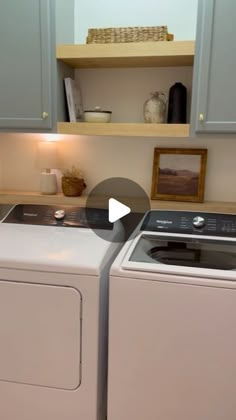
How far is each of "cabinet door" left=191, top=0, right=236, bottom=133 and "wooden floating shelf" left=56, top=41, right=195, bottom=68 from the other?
0.31ft

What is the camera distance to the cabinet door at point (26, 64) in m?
1.81

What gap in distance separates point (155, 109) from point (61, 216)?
809mm

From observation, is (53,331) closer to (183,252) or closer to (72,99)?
(183,252)

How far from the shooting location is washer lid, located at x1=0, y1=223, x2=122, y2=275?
1.43m

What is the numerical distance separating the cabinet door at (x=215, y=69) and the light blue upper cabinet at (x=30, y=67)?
29.7 inches

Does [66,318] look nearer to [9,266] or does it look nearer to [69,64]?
[9,266]

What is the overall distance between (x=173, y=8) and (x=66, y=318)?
1.80 meters

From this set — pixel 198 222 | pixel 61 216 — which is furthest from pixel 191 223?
pixel 61 216

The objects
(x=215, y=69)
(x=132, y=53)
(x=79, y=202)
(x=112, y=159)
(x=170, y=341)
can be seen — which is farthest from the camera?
(x=112, y=159)

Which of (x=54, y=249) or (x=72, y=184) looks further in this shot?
(x=72, y=184)

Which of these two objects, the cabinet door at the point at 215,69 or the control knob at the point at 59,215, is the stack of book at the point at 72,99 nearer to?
the control knob at the point at 59,215

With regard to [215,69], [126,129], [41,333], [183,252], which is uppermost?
[215,69]

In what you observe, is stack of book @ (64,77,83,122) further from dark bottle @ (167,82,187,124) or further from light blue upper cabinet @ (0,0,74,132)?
dark bottle @ (167,82,187,124)

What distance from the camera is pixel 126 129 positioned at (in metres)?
1.88
